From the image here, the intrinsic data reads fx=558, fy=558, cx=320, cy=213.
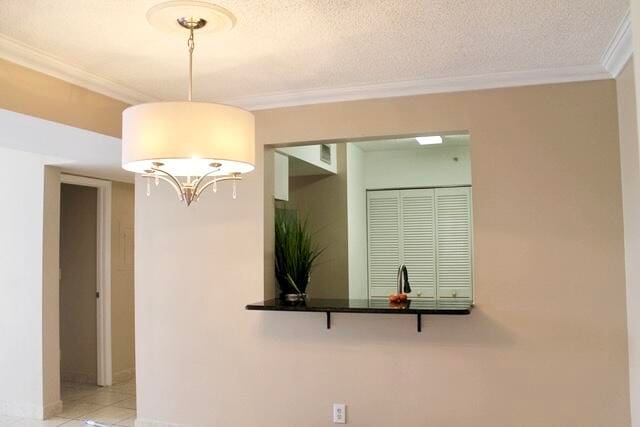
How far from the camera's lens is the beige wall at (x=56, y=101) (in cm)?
284

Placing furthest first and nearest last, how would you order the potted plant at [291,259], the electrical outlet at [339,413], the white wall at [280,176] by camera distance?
the white wall at [280,176], the potted plant at [291,259], the electrical outlet at [339,413]

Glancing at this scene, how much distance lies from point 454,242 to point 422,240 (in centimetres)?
31

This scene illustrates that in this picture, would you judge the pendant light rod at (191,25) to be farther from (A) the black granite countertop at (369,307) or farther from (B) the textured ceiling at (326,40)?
(A) the black granite countertop at (369,307)

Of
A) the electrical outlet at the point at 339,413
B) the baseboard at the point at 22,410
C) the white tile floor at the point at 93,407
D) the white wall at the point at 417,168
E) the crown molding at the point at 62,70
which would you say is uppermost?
the crown molding at the point at 62,70

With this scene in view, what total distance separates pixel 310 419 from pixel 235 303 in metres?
0.89

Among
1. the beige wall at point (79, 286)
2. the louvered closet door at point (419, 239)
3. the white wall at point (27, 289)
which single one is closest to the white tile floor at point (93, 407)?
the white wall at point (27, 289)

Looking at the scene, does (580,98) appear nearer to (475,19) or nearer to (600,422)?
(475,19)

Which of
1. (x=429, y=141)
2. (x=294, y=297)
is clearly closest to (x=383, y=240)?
(x=429, y=141)

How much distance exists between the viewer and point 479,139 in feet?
10.9

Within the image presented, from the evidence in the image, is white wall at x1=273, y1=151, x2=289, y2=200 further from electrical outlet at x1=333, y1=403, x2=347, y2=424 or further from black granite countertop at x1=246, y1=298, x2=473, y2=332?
electrical outlet at x1=333, y1=403, x2=347, y2=424

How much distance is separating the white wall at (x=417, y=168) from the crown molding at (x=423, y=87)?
2231 mm

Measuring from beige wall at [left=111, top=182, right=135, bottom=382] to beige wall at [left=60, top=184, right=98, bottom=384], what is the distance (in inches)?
8.5

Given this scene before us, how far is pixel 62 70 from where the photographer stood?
121 inches

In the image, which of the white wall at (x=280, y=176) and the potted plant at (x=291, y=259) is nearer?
the potted plant at (x=291, y=259)
